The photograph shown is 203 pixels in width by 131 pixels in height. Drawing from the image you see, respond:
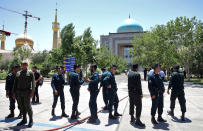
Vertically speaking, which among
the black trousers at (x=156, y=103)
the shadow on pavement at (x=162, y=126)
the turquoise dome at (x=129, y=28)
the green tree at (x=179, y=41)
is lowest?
the shadow on pavement at (x=162, y=126)

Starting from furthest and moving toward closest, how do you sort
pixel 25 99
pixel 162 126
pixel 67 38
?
pixel 67 38, pixel 162 126, pixel 25 99

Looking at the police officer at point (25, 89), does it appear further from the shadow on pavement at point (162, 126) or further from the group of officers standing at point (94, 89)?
the shadow on pavement at point (162, 126)

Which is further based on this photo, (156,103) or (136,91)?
(156,103)

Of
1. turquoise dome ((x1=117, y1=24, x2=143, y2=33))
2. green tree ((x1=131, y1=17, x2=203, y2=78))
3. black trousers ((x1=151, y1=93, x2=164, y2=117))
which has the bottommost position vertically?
black trousers ((x1=151, y1=93, x2=164, y2=117))

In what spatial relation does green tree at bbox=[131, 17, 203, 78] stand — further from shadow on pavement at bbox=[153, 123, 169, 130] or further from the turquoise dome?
the turquoise dome

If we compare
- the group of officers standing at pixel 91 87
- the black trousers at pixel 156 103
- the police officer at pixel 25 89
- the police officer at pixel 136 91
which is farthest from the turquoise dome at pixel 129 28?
the police officer at pixel 25 89

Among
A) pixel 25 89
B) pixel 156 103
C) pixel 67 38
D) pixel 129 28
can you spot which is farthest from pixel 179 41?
pixel 129 28

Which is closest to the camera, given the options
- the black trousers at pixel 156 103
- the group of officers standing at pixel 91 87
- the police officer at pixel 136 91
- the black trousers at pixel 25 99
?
the black trousers at pixel 25 99

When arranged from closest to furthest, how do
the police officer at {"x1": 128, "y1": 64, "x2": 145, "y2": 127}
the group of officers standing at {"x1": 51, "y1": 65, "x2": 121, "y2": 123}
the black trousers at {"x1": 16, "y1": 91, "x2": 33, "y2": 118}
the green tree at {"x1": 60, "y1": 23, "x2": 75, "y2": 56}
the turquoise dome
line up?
the black trousers at {"x1": 16, "y1": 91, "x2": 33, "y2": 118} → the police officer at {"x1": 128, "y1": 64, "x2": 145, "y2": 127} → the group of officers standing at {"x1": 51, "y1": 65, "x2": 121, "y2": 123} → the green tree at {"x1": 60, "y1": 23, "x2": 75, "y2": 56} → the turquoise dome

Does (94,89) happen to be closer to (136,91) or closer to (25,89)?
(136,91)

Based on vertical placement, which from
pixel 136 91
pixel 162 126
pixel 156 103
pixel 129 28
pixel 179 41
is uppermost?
pixel 129 28

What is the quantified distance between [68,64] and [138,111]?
1321 cm

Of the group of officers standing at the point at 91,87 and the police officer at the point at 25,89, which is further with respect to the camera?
the group of officers standing at the point at 91,87

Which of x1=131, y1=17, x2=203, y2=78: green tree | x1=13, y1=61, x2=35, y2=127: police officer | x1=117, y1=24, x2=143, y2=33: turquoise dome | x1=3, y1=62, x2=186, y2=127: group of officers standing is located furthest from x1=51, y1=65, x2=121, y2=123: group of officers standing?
x1=117, y1=24, x2=143, y2=33: turquoise dome
